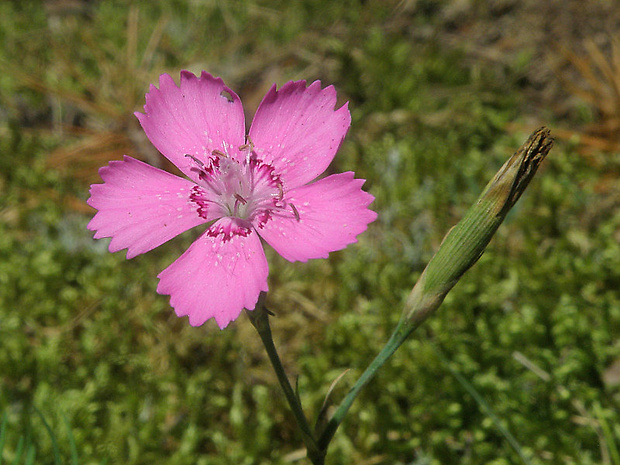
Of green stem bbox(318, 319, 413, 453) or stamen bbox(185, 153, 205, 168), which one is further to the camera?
stamen bbox(185, 153, 205, 168)

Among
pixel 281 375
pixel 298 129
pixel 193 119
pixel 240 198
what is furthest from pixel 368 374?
pixel 193 119

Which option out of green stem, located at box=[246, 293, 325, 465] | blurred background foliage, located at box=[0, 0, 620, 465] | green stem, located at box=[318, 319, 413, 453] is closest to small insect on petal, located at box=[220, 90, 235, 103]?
green stem, located at box=[246, 293, 325, 465]

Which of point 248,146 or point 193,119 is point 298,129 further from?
Answer: point 193,119

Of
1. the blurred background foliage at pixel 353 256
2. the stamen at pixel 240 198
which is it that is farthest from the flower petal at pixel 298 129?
the blurred background foliage at pixel 353 256

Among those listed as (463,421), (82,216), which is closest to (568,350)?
(463,421)

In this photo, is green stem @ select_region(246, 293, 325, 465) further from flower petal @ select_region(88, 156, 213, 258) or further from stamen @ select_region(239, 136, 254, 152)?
stamen @ select_region(239, 136, 254, 152)

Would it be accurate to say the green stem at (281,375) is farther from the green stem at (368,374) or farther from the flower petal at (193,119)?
the flower petal at (193,119)
